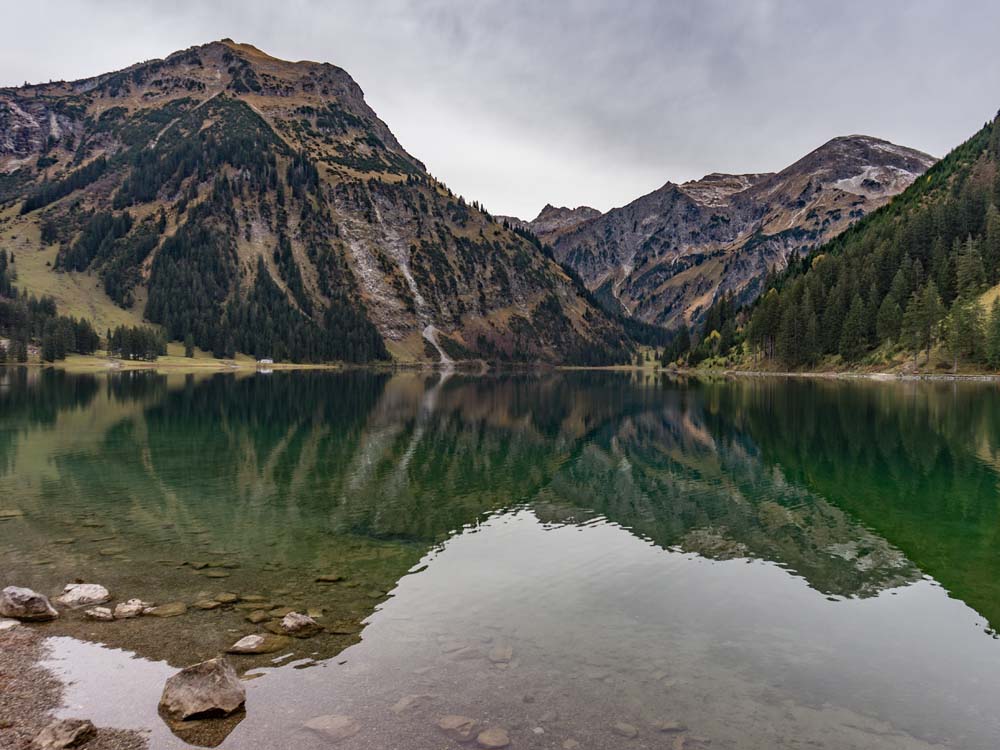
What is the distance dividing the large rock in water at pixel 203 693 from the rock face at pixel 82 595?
7.48 meters

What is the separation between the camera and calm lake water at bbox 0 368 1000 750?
12023 mm

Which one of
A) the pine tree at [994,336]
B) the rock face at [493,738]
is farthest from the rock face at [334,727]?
the pine tree at [994,336]

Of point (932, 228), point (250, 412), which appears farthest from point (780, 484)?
point (932, 228)

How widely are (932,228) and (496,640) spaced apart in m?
188

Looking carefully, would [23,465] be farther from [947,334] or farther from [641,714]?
[947,334]

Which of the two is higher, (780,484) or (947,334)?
(947,334)

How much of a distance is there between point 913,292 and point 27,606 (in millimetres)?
174148

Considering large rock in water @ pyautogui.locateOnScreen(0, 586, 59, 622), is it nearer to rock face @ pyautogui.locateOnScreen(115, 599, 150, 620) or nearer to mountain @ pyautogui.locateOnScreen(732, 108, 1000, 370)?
rock face @ pyautogui.locateOnScreen(115, 599, 150, 620)

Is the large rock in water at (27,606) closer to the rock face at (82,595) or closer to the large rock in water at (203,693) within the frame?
the rock face at (82,595)

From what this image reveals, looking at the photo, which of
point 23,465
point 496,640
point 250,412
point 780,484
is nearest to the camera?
point 496,640

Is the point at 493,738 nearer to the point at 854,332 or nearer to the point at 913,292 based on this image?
the point at 854,332

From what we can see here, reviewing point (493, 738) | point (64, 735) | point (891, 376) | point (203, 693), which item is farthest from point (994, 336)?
point (64, 735)

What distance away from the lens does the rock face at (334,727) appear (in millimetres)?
10898

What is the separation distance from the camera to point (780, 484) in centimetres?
3647
